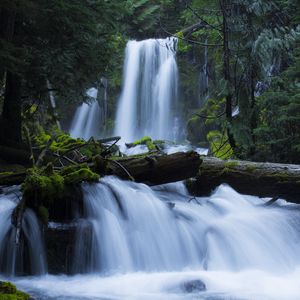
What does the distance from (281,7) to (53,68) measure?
6532 millimetres

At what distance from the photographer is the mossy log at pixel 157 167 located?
7267 mm

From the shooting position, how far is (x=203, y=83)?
23594 mm

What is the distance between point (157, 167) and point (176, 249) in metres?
1.37

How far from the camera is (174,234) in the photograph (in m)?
6.99

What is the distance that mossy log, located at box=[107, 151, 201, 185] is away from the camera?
7267 mm

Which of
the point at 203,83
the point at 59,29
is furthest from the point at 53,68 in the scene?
the point at 203,83

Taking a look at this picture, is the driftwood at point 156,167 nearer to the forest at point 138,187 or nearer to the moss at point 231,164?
the forest at point 138,187

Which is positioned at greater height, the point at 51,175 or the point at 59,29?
the point at 59,29

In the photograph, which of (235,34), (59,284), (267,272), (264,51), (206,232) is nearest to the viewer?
(59,284)

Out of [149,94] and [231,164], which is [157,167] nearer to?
[231,164]

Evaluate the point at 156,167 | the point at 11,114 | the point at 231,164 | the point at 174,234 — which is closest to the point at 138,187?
the point at 156,167

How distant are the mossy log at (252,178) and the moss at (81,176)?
240 centimetres

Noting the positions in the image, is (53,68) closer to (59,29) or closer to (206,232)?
(59,29)

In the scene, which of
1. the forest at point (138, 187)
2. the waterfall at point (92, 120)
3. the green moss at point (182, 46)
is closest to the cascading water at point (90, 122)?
the waterfall at point (92, 120)
